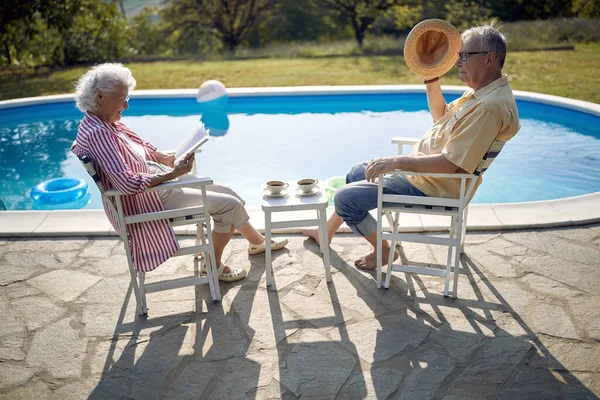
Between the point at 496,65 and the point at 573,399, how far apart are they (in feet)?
5.33

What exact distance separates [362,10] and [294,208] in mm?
12856

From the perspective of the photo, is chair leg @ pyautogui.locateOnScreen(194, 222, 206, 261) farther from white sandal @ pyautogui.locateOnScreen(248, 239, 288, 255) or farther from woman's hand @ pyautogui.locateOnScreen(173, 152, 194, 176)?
woman's hand @ pyautogui.locateOnScreen(173, 152, 194, 176)

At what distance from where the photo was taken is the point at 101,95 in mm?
2766

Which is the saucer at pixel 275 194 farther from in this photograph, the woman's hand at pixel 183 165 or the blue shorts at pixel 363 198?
the woman's hand at pixel 183 165

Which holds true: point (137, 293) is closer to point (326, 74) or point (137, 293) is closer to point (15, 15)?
point (326, 74)

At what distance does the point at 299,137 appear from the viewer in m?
7.51

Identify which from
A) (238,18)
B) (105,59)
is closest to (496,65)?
(105,59)

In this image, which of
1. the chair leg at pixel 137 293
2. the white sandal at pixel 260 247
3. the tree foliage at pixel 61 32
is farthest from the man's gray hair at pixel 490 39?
the tree foliage at pixel 61 32

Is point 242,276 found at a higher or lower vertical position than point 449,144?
lower

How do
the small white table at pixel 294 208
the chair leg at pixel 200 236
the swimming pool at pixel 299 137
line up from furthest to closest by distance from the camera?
the swimming pool at pixel 299 137 < the chair leg at pixel 200 236 < the small white table at pixel 294 208

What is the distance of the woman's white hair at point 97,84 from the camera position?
2.75 metres

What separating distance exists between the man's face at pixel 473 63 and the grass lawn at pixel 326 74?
5809 millimetres

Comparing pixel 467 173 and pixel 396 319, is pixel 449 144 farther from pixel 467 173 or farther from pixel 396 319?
pixel 396 319

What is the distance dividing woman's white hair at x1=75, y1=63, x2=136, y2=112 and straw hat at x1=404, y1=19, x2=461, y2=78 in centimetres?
159
